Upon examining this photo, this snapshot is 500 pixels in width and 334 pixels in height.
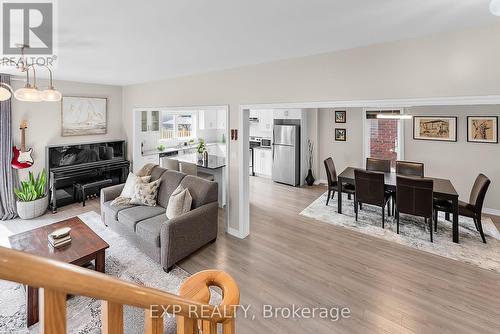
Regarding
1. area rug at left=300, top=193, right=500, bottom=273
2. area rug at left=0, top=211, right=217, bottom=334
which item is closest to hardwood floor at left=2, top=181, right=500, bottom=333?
area rug at left=300, top=193, right=500, bottom=273

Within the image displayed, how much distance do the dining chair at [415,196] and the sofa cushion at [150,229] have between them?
11.7 ft

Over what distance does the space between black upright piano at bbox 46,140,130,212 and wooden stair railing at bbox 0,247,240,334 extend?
5337mm

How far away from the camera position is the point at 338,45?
9.27ft

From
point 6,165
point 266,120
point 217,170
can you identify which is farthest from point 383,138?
point 6,165

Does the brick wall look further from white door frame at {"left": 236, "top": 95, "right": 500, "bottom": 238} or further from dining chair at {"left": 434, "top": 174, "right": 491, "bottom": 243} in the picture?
white door frame at {"left": 236, "top": 95, "right": 500, "bottom": 238}

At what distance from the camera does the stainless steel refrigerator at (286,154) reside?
6.88 metres

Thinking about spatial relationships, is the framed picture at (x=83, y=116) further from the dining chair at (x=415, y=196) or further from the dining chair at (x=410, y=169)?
the dining chair at (x=410, y=169)

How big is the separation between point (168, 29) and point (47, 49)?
161 cm

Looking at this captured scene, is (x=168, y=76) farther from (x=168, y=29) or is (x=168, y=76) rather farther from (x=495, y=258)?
(x=495, y=258)

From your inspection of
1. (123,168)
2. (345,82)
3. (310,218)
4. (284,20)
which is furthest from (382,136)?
(123,168)

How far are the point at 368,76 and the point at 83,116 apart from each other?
5.58 m

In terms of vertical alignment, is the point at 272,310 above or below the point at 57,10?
below

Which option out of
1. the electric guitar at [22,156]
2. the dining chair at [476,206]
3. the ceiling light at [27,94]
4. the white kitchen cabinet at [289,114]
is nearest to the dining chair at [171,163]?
the electric guitar at [22,156]

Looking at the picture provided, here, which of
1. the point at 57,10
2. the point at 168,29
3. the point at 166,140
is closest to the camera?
the point at 57,10
